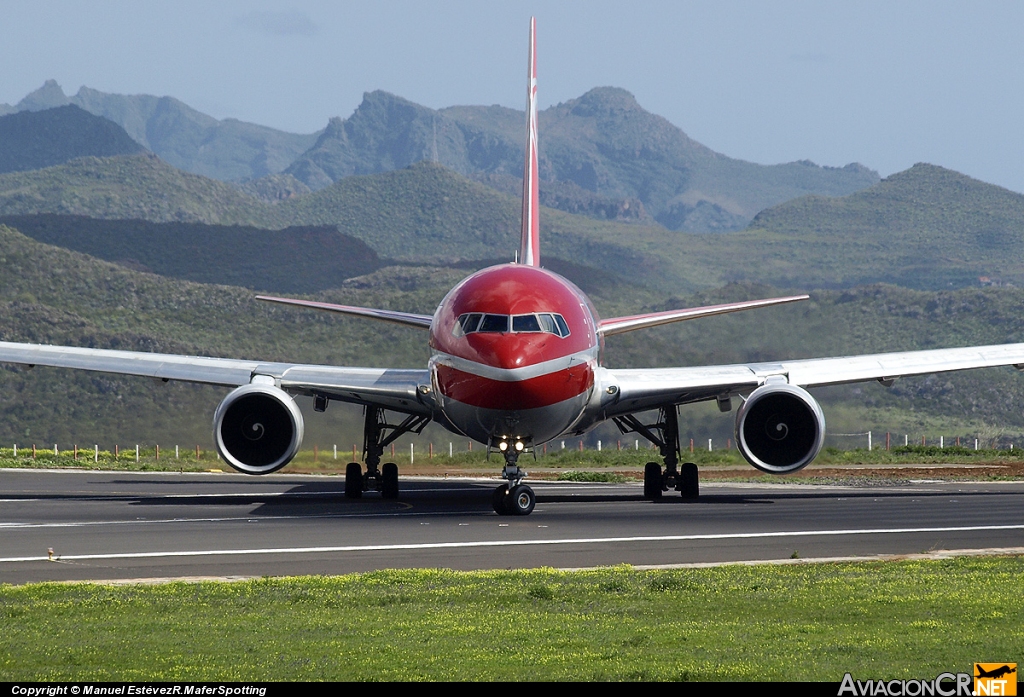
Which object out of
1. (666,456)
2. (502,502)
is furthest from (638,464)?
(502,502)

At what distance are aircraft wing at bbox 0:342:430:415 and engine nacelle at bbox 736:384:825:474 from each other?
5.88m

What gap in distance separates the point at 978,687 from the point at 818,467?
115 ft

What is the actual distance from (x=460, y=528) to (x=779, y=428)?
735 cm

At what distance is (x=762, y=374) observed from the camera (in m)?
27.2

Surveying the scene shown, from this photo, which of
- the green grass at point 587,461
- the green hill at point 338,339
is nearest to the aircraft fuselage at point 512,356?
the green grass at point 587,461

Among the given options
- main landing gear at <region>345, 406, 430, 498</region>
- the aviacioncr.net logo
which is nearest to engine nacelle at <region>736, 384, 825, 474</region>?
main landing gear at <region>345, 406, 430, 498</region>

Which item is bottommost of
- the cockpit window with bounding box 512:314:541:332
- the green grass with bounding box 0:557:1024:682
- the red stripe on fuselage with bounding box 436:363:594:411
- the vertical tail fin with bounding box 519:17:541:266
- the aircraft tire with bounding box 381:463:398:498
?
the green grass with bounding box 0:557:1024:682

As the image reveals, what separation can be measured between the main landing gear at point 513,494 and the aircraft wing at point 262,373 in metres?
2.80

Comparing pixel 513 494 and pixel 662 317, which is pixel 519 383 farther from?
pixel 662 317

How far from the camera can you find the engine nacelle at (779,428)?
83.8 ft

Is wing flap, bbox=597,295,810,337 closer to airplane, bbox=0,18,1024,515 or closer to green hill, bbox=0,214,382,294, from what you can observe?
airplane, bbox=0,18,1024,515

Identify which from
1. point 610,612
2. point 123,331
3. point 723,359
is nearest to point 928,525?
point 610,612

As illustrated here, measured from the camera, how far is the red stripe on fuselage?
22.5 meters

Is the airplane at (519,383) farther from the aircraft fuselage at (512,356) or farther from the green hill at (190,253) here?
the green hill at (190,253)
